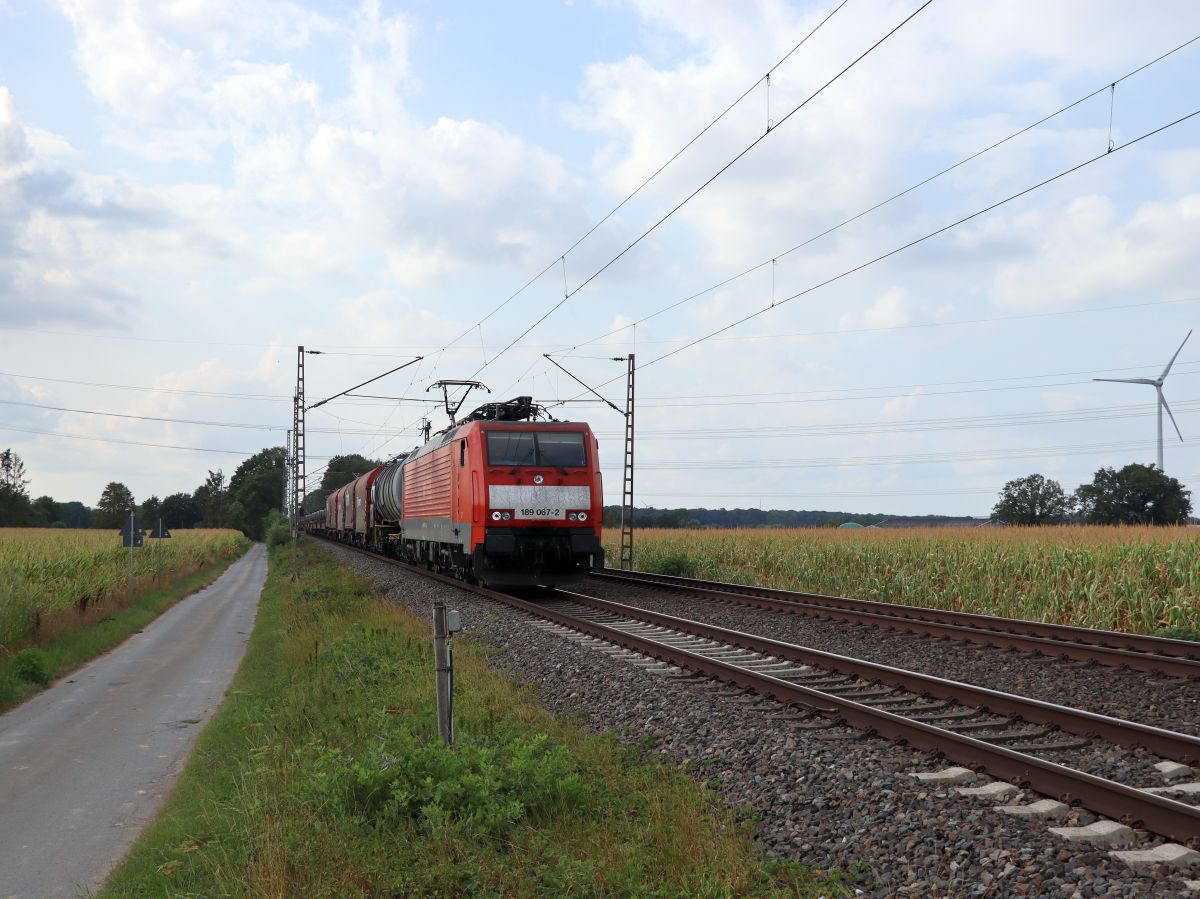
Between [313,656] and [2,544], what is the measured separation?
17362 mm

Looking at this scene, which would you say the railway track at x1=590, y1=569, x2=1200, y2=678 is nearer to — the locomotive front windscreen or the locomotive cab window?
the locomotive cab window

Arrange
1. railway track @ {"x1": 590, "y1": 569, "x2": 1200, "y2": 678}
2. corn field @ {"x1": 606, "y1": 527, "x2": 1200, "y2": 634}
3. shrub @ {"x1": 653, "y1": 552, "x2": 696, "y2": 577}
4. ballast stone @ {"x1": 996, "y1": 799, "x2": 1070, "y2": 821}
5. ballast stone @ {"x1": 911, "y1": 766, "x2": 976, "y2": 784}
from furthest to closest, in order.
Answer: shrub @ {"x1": 653, "y1": 552, "x2": 696, "y2": 577} < corn field @ {"x1": 606, "y1": 527, "x2": 1200, "y2": 634} < railway track @ {"x1": 590, "y1": 569, "x2": 1200, "y2": 678} < ballast stone @ {"x1": 911, "y1": 766, "x2": 976, "y2": 784} < ballast stone @ {"x1": 996, "y1": 799, "x2": 1070, "y2": 821}

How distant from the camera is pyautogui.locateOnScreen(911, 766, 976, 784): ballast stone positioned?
6449mm

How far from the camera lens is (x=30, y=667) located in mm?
14672

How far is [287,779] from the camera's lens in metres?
7.33

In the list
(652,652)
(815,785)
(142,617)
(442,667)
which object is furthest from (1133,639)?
(142,617)

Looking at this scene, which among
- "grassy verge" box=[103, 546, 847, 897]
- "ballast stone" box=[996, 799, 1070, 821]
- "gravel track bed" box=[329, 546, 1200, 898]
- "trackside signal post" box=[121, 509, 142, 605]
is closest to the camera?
"gravel track bed" box=[329, 546, 1200, 898]

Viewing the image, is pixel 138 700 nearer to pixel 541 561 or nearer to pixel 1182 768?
pixel 541 561

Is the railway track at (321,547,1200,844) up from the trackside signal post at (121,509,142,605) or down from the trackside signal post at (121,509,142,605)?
down

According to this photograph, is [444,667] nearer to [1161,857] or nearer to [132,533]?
[1161,857]

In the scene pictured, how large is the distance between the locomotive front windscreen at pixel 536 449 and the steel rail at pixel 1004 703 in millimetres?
7362

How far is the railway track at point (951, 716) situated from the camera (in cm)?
569


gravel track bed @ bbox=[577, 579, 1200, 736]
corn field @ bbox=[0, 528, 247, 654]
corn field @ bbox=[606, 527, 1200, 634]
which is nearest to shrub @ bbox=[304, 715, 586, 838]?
gravel track bed @ bbox=[577, 579, 1200, 736]

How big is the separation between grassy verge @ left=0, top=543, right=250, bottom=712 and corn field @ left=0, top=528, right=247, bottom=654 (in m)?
0.49
